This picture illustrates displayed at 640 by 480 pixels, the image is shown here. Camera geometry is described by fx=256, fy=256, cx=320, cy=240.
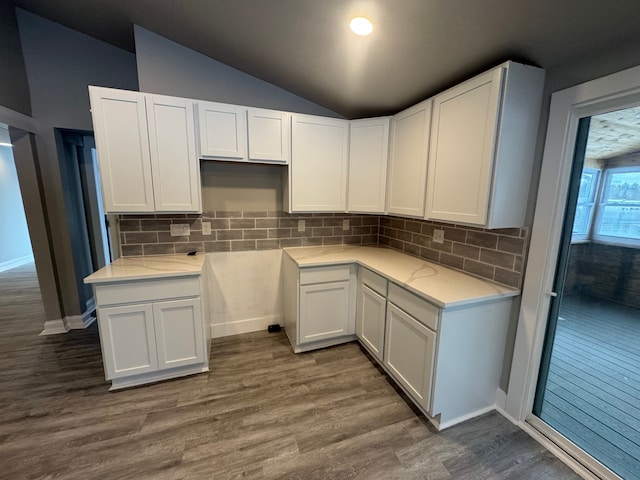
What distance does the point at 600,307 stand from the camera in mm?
1474

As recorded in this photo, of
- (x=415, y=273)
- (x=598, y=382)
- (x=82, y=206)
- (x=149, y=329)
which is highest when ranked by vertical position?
(x=82, y=206)

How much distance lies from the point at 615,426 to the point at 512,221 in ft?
4.34

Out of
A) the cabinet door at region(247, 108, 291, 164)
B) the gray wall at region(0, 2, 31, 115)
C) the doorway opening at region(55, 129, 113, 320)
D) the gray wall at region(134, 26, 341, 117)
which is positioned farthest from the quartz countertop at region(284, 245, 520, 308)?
the gray wall at region(0, 2, 31, 115)

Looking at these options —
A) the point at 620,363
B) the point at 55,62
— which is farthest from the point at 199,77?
the point at 620,363

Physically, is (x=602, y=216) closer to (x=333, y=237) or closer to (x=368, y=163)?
(x=368, y=163)

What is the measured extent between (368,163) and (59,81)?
3.12 m

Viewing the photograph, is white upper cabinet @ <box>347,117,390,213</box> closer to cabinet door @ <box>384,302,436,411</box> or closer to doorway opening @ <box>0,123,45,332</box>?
cabinet door @ <box>384,302,436,411</box>

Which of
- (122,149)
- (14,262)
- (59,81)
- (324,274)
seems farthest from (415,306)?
(14,262)

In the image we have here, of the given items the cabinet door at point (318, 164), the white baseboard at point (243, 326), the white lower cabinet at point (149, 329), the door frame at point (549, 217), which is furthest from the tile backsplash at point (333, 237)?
the white baseboard at point (243, 326)

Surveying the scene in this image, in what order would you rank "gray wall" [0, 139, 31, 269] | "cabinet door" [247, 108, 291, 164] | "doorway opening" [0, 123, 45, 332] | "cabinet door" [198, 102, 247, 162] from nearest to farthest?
1. "cabinet door" [198, 102, 247, 162]
2. "cabinet door" [247, 108, 291, 164]
3. "doorway opening" [0, 123, 45, 332]
4. "gray wall" [0, 139, 31, 269]

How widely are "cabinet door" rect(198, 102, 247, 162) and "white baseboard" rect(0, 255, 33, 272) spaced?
635 centimetres

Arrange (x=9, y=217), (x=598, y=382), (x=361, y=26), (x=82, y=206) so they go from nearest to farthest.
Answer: (x=361, y=26)
(x=598, y=382)
(x=82, y=206)
(x=9, y=217)

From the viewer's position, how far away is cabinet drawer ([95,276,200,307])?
70.7 inches

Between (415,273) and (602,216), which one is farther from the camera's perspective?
(415,273)
